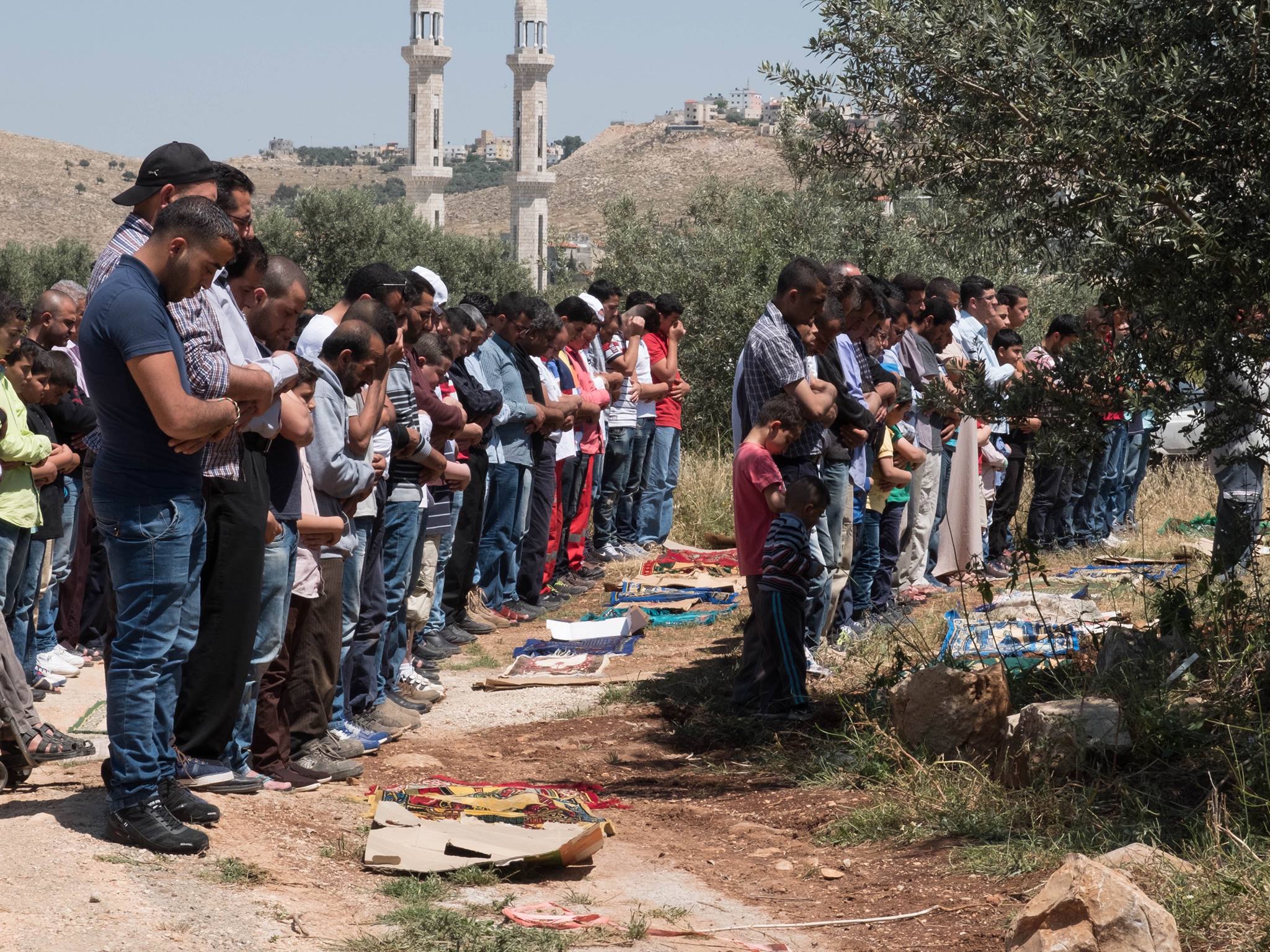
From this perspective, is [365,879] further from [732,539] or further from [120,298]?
[732,539]

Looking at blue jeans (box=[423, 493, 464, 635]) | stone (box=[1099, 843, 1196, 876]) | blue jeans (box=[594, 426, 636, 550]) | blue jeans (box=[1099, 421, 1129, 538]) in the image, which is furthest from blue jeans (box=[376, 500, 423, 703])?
blue jeans (box=[1099, 421, 1129, 538])

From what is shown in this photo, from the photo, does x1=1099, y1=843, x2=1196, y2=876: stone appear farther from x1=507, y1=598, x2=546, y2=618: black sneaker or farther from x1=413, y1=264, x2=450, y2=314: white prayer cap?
x1=507, y1=598, x2=546, y2=618: black sneaker

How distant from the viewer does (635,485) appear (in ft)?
44.3

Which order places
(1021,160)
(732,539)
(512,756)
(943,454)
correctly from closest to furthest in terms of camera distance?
1. (1021,160)
2. (512,756)
3. (943,454)
4. (732,539)

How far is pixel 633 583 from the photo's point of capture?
11680 millimetres

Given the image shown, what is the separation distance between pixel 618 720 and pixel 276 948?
3.83 metres

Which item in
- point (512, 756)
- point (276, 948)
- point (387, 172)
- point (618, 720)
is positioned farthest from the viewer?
point (387, 172)

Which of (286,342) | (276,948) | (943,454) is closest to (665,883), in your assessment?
(276,948)

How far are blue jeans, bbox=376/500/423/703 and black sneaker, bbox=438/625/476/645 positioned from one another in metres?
1.83

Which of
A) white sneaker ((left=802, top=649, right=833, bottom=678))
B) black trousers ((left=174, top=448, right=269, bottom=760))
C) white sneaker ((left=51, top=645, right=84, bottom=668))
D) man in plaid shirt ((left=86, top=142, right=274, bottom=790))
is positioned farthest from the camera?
white sneaker ((left=51, top=645, right=84, bottom=668))

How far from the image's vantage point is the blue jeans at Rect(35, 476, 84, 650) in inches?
325

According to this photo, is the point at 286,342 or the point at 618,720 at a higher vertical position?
the point at 286,342

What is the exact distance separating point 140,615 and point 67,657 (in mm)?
4212

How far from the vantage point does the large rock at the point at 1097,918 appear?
3.94 metres
